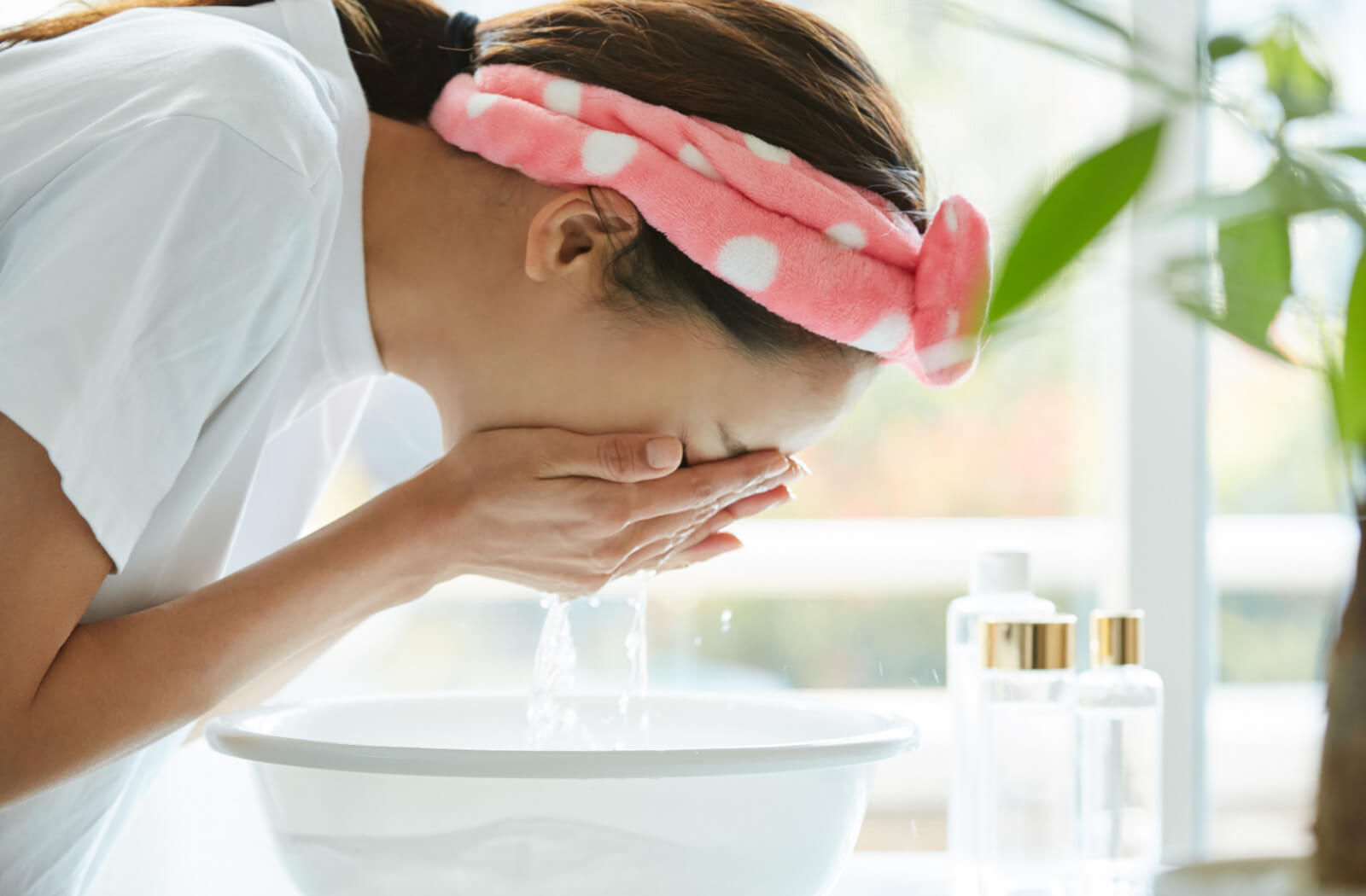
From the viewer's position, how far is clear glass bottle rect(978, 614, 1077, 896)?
813 millimetres

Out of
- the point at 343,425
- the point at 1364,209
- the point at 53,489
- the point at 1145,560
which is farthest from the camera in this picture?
the point at 1145,560

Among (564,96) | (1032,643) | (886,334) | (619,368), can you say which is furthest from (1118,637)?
(564,96)

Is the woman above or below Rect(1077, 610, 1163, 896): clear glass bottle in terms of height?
above

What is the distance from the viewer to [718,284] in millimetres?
729

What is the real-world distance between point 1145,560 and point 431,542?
0.80m

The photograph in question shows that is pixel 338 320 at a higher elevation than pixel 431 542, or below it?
higher

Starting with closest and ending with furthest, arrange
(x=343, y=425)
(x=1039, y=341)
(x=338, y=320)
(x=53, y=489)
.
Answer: (x=53, y=489), (x=338, y=320), (x=343, y=425), (x=1039, y=341)

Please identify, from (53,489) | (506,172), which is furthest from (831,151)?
(53,489)

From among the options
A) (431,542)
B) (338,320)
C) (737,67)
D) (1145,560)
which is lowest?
(1145,560)

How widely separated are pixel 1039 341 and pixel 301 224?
928 mm

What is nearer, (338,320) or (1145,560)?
(338,320)

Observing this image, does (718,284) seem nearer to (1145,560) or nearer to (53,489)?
(53,489)

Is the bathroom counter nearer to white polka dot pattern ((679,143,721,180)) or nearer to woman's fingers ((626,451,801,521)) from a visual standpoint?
woman's fingers ((626,451,801,521))

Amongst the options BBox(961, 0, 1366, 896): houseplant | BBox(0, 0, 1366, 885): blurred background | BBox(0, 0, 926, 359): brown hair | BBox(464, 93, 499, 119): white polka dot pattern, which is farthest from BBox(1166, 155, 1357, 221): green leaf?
BBox(0, 0, 1366, 885): blurred background
